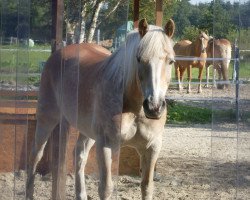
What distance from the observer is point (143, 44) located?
402 cm

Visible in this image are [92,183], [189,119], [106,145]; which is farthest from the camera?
[189,119]

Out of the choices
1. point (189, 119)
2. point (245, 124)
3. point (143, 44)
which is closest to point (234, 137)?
point (245, 124)

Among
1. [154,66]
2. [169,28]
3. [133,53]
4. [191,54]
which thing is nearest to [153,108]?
[154,66]

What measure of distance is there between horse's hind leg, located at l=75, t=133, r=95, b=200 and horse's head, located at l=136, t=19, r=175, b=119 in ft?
2.97

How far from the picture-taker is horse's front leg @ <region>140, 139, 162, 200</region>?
4469mm

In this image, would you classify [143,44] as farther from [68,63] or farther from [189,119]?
[189,119]

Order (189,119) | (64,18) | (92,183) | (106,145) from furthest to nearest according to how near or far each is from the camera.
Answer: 1. (189,119)
2. (92,183)
3. (106,145)
4. (64,18)

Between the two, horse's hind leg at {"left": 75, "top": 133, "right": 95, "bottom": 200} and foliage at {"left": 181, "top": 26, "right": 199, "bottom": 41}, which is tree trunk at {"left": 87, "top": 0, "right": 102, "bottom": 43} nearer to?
horse's hind leg at {"left": 75, "top": 133, "right": 95, "bottom": 200}

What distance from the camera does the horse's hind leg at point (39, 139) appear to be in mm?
4137

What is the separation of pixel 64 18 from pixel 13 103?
62cm

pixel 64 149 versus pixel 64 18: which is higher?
pixel 64 18

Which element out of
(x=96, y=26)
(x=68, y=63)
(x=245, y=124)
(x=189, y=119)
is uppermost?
(x=96, y=26)

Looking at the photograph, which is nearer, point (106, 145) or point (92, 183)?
point (106, 145)

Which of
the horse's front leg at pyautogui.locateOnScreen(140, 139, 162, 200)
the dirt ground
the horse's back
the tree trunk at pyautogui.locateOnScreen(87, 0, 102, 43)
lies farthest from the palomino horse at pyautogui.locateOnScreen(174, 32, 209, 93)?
the tree trunk at pyautogui.locateOnScreen(87, 0, 102, 43)
